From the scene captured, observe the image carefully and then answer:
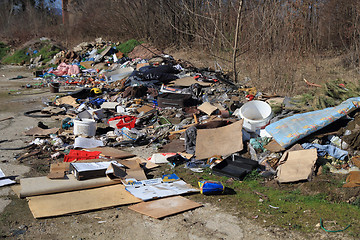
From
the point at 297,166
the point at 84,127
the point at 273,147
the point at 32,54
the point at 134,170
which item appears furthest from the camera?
the point at 32,54

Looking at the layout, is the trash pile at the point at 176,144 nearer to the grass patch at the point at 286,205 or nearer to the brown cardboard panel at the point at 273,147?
the brown cardboard panel at the point at 273,147

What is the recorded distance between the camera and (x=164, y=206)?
13.7 ft

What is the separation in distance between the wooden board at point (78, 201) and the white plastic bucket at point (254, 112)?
9.10 feet

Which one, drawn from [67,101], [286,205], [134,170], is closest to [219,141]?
[134,170]

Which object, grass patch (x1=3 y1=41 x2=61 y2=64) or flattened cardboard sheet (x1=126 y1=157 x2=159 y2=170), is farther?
grass patch (x1=3 y1=41 x2=61 y2=64)

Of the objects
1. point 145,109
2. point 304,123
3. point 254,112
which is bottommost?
point 145,109

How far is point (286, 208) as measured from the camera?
4133 millimetres

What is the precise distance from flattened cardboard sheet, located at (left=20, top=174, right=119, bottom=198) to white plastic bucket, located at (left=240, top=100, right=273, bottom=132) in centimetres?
278

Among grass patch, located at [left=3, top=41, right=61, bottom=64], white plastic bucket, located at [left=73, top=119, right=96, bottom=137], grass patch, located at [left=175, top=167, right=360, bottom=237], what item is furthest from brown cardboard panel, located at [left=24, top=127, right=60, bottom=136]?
grass patch, located at [left=3, top=41, right=61, bottom=64]

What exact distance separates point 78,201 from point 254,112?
398cm

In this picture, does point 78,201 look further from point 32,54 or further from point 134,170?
point 32,54

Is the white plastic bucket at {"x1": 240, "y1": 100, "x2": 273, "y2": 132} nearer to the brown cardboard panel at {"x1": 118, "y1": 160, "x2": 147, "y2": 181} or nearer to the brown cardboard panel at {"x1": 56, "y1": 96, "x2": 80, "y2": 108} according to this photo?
the brown cardboard panel at {"x1": 118, "y1": 160, "x2": 147, "y2": 181}

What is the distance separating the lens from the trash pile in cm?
448

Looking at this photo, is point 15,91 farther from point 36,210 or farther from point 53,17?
point 53,17
